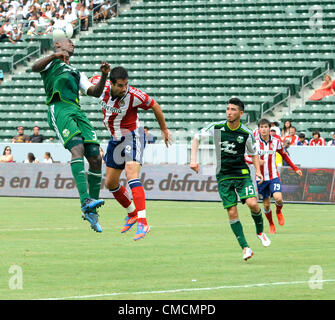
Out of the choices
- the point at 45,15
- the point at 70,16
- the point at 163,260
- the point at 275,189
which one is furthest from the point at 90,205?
the point at 45,15

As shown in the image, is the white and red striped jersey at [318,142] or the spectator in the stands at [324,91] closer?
the white and red striped jersey at [318,142]

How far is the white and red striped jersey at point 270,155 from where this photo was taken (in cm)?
1833

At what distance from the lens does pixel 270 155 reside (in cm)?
1839

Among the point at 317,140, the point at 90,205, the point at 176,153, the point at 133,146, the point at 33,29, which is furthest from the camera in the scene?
the point at 33,29

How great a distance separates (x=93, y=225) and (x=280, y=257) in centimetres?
265

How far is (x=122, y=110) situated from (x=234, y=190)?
7.61 feet

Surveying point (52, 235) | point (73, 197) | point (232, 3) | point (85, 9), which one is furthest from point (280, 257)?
point (85, 9)

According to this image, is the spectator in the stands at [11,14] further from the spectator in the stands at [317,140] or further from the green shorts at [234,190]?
the green shorts at [234,190]

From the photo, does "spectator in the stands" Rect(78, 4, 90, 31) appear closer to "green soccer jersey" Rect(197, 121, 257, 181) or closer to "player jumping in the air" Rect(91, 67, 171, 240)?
"player jumping in the air" Rect(91, 67, 171, 240)

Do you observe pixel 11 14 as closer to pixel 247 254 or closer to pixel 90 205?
pixel 90 205

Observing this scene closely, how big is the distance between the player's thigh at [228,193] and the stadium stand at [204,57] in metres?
19.2

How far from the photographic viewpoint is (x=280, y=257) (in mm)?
11852

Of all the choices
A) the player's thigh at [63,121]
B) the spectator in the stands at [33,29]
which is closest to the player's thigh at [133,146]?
the player's thigh at [63,121]
